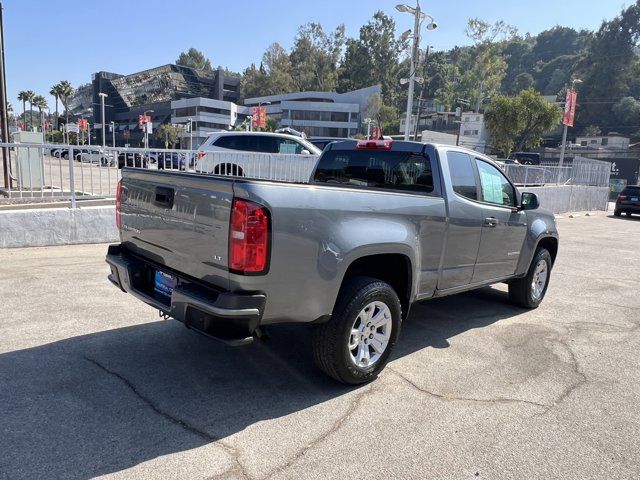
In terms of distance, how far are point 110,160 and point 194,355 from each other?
18.7ft

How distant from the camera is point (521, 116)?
44281 millimetres

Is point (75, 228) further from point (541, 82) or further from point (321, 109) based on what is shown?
point (541, 82)

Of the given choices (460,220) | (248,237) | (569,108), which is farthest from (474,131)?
(248,237)

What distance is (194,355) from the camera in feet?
13.3

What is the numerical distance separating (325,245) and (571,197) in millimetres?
22895

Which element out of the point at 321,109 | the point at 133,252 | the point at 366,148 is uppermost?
the point at 321,109

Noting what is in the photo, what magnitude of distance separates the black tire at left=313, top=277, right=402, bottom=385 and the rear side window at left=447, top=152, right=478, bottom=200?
146 centimetres

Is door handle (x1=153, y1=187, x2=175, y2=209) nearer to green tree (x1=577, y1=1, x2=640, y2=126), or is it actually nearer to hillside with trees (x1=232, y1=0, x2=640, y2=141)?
hillside with trees (x1=232, y1=0, x2=640, y2=141)

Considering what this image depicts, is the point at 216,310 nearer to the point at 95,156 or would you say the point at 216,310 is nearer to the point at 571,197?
the point at 95,156

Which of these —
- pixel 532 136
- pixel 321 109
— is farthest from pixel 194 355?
pixel 321 109

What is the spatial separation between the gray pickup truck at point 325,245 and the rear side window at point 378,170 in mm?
12

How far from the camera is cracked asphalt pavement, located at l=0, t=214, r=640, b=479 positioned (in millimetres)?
2709

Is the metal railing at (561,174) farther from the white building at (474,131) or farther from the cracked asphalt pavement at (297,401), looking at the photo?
the white building at (474,131)

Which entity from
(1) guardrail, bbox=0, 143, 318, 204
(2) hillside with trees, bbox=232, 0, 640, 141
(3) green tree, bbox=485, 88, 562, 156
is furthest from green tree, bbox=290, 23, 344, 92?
(1) guardrail, bbox=0, 143, 318, 204
